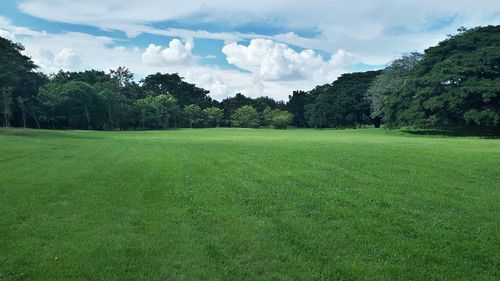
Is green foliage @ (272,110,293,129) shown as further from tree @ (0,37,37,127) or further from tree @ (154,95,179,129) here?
tree @ (0,37,37,127)

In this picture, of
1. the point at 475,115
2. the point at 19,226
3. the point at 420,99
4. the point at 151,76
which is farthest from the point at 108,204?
the point at 151,76

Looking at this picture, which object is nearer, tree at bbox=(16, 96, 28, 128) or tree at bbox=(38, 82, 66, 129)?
tree at bbox=(16, 96, 28, 128)

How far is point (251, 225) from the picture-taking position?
8125 millimetres

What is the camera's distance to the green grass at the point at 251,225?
19.6ft

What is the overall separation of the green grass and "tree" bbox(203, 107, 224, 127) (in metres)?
103

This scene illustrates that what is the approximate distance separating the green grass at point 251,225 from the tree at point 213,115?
338ft

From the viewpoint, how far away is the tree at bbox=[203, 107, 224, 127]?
11812 centimetres

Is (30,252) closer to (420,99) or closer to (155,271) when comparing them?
(155,271)

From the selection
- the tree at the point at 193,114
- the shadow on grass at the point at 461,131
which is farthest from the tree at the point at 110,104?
the shadow on grass at the point at 461,131

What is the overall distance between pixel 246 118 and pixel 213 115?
8875 mm

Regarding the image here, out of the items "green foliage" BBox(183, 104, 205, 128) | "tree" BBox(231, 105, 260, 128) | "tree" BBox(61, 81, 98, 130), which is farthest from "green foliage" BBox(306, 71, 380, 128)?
"tree" BBox(61, 81, 98, 130)

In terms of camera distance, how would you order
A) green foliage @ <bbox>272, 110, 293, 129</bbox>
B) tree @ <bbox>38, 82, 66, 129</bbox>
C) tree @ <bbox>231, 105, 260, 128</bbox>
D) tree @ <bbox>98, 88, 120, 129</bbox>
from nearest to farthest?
1. tree @ <bbox>38, 82, 66, 129</bbox>
2. tree @ <bbox>98, 88, 120, 129</bbox>
3. green foliage @ <bbox>272, 110, 293, 129</bbox>
4. tree @ <bbox>231, 105, 260, 128</bbox>

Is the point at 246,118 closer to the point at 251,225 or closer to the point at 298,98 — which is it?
the point at 298,98

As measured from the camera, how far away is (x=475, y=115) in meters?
44.9
